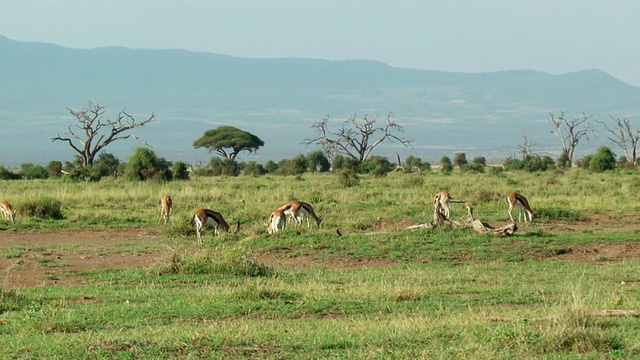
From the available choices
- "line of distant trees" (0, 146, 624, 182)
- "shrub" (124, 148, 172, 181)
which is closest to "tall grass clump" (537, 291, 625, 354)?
"line of distant trees" (0, 146, 624, 182)

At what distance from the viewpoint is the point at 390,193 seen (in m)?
28.8

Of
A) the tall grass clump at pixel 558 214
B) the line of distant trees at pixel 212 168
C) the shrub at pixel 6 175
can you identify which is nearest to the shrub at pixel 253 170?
the line of distant trees at pixel 212 168

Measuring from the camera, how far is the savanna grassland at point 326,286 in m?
7.55

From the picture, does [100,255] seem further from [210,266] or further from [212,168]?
[212,168]

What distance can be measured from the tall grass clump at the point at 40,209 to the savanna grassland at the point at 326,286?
0.45 ft

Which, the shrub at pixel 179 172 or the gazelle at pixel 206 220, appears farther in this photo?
the shrub at pixel 179 172

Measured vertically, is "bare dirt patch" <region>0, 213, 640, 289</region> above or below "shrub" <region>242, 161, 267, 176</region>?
below

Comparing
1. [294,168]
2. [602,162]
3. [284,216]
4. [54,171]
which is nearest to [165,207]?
[284,216]

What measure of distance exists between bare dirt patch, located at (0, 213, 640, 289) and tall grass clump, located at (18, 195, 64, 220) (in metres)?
2.43

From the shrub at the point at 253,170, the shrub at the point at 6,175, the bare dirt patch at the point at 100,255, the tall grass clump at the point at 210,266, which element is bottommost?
the bare dirt patch at the point at 100,255

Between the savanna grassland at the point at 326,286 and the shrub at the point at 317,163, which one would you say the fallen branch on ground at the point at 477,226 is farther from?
the shrub at the point at 317,163

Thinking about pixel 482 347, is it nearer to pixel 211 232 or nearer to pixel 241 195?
pixel 211 232

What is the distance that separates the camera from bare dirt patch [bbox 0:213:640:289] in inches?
538

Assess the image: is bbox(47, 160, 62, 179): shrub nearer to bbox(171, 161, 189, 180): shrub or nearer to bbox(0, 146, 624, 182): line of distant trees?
bbox(0, 146, 624, 182): line of distant trees
